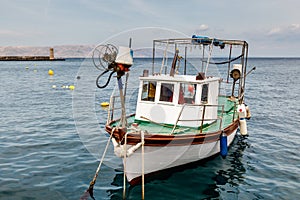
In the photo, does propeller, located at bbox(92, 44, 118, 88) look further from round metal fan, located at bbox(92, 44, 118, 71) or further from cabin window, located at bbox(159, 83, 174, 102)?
cabin window, located at bbox(159, 83, 174, 102)

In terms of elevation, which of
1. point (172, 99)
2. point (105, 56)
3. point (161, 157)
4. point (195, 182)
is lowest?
point (195, 182)

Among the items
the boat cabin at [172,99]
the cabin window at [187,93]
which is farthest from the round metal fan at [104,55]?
the cabin window at [187,93]

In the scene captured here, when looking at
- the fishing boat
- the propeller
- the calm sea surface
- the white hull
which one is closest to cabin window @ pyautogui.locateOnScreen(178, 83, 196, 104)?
the fishing boat

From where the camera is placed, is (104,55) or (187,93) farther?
(187,93)

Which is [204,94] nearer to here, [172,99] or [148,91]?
[172,99]

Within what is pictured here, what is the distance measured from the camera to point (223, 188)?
1094cm

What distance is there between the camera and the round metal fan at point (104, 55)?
26.2 ft

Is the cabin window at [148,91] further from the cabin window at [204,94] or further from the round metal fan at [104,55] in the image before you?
the round metal fan at [104,55]

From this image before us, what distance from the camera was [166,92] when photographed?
12133 mm

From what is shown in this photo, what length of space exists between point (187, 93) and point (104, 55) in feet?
17.6

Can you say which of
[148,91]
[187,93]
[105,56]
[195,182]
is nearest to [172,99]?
[187,93]

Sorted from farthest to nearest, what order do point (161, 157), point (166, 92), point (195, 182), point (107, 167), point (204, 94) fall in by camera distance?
1. point (204, 94)
2. point (107, 167)
3. point (166, 92)
4. point (195, 182)
5. point (161, 157)

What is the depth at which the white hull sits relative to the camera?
32.9ft

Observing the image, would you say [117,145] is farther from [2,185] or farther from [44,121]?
[44,121]
